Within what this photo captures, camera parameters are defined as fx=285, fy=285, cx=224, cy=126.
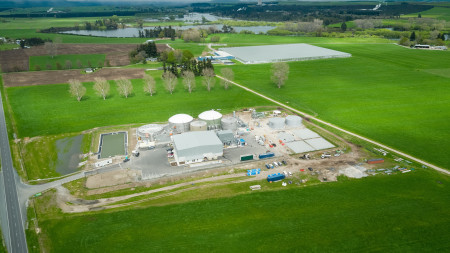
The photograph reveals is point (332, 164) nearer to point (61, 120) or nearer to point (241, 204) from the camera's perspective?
point (241, 204)

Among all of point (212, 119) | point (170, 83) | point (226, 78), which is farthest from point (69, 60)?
point (212, 119)

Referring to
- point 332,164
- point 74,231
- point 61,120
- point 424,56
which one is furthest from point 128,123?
point 424,56

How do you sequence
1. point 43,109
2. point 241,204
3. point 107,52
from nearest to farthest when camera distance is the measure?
point 241,204 < point 43,109 < point 107,52

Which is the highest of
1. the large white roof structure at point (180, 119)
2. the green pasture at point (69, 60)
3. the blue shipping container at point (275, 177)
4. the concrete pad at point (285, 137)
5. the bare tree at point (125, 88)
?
the green pasture at point (69, 60)

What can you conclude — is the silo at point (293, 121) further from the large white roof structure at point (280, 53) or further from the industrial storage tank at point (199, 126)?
the large white roof structure at point (280, 53)

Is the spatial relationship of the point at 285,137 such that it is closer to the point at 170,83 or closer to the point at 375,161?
the point at 375,161

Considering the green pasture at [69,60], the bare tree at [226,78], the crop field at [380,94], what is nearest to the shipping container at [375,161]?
the crop field at [380,94]
